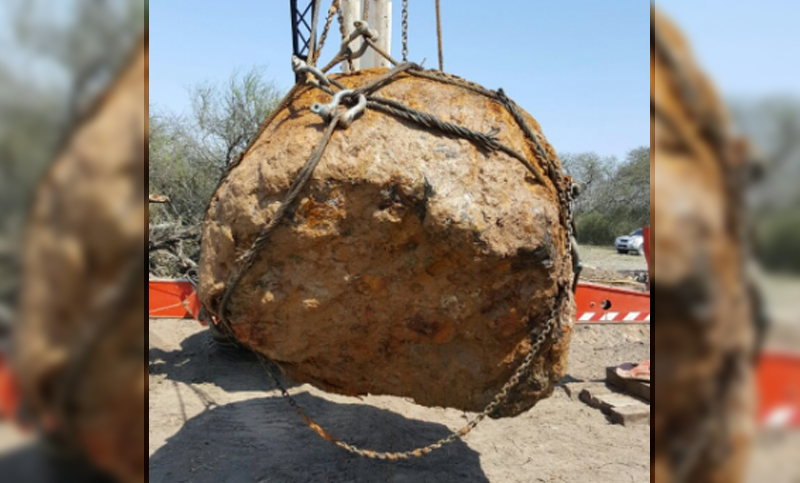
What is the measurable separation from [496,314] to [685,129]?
1882mm

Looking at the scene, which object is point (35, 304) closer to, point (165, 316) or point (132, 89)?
point (132, 89)

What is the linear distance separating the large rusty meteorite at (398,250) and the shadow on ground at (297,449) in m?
1.47

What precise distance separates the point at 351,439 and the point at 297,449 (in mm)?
428

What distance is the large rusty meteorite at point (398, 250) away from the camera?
232 cm

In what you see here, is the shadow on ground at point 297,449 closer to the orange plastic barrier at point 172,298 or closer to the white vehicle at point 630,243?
the orange plastic barrier at point 172,298

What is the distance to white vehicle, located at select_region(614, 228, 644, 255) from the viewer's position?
18614 millimetres

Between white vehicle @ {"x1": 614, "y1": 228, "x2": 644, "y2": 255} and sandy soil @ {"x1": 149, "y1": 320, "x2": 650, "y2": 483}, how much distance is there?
46.4 feet

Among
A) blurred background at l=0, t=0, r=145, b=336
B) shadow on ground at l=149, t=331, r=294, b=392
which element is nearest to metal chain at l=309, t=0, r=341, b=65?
blurred background at l=0, t=0, r=145, b=336

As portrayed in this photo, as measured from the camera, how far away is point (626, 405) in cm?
535

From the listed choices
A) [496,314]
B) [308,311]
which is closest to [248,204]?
[308,311]

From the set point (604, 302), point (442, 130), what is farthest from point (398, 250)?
point (604, 302)

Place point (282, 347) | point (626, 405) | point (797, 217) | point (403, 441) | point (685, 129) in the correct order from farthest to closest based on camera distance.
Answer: point (626, 405), point (403, 441), point (282, 347), point (685, 129), point (797, 217)

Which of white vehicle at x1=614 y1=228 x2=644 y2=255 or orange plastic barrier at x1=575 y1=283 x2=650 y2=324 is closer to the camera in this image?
orange plastic barrier at x1=575 y1=283 x2=650 y2=324

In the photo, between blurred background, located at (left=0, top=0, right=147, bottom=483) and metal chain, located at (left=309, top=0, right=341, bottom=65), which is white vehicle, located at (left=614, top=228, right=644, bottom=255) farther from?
blurred background, located at (left=0, top=0, right=147, bottom=483)
